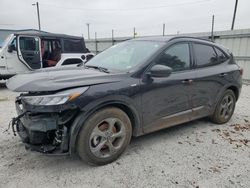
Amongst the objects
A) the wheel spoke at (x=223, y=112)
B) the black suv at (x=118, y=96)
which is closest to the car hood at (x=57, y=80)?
the black suv at (x=118, y=96)

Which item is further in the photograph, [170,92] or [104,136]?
[170,92]

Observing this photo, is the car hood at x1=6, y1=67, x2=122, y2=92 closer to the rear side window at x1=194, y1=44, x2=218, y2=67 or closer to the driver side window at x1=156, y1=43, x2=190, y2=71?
the driver side window at x1=156, y1=43, x2=190, y2=71

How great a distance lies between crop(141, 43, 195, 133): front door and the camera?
11.0ft

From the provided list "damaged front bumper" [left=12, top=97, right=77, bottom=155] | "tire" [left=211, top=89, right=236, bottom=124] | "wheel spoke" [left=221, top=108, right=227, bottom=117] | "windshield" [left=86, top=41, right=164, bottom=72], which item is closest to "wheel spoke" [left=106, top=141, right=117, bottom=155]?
"damaged front bumper" [left=12, top=97, right=77, bottom=155]

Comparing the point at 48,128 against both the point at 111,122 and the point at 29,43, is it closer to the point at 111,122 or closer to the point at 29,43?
the point at 111,122

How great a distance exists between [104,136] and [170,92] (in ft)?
4.18

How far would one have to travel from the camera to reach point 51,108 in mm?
2582

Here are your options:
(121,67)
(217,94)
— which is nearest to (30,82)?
(121,67)

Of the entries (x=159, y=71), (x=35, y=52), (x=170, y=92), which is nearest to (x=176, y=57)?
(x=170, y=92)

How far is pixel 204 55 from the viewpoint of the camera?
13.9 feet

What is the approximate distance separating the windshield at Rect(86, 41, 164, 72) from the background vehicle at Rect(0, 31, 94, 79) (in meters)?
5.60

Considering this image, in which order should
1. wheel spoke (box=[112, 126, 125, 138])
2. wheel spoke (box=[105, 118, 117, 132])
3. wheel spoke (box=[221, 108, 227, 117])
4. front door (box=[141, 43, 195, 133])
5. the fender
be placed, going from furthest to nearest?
wheel spoke (box=[221, 108, 227, 117]) → front door (box=[141, 43, 195, 133]) → wheel spoke (box=[112, 126, 125, 138]) → wheel spoke (box=[105, 118, 117, 132]) → the fender

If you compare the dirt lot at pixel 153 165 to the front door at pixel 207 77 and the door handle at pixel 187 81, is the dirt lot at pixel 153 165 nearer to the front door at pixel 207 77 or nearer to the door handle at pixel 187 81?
the front door at pixel 207 77

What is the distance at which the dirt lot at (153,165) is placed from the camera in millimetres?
2719
